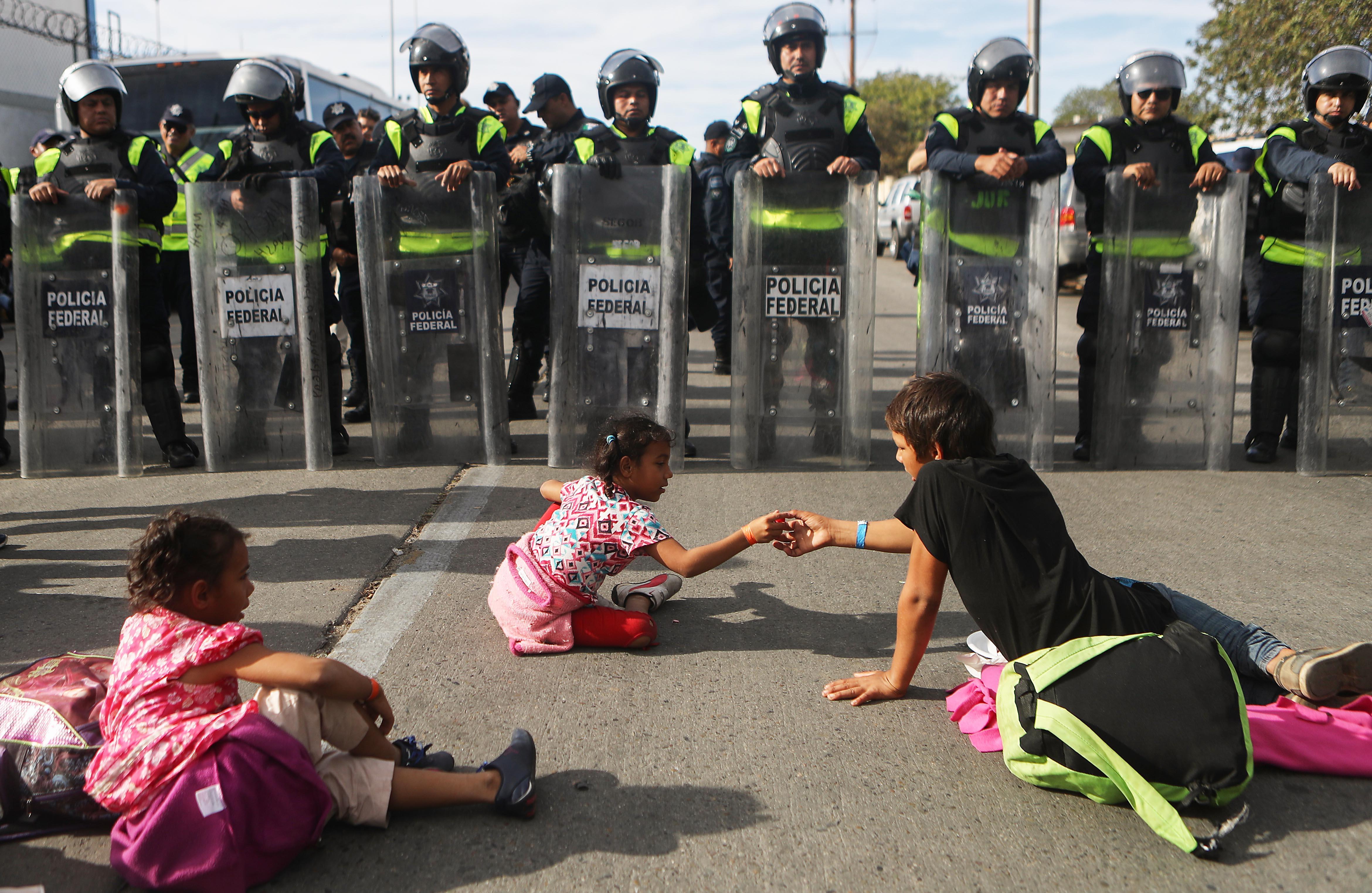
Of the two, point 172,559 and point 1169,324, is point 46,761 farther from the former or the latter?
point 1169,324

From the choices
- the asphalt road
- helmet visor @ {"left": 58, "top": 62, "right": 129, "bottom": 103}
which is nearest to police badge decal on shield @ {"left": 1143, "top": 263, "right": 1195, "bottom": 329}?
the asphalt road

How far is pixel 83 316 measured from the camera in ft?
20.9

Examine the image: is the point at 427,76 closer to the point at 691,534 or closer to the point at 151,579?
the point at 691,534

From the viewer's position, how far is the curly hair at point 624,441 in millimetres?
3652

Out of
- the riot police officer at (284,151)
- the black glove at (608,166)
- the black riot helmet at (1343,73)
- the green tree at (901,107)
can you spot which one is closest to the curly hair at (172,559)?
the black glove at (608,166)

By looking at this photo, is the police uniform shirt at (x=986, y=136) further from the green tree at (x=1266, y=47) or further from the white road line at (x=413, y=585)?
the green tree at (x=1266, y=47)

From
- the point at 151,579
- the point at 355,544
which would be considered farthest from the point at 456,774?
the point at 355,544

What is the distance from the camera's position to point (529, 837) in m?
2.61

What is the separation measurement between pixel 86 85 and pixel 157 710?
522cm

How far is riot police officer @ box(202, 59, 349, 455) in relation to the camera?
6.69 m

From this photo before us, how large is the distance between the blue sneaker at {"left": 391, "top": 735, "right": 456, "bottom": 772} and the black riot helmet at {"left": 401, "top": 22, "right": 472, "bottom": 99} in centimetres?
484

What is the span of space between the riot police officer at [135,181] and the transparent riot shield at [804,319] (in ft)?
10.7

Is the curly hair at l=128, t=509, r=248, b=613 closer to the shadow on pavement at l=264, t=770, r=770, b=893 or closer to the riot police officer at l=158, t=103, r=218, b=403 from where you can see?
the shadow on pavement at l=264, t=770, r=770, b=893

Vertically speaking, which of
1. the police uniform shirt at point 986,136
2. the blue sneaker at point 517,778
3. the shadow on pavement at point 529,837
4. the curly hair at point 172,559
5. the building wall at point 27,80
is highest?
the building wall at point 27,80
